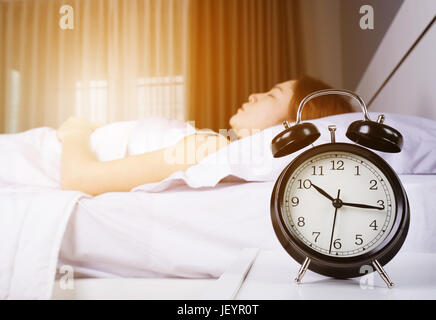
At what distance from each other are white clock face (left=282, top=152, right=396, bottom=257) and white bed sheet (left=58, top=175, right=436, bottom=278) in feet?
0.86

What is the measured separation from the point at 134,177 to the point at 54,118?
204 centimetres

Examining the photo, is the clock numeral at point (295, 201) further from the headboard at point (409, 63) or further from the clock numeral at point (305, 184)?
the headboard at point (409, 63)

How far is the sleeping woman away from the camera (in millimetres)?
879

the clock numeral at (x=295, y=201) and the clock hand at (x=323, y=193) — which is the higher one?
the clock hand at (x=323, y=193)

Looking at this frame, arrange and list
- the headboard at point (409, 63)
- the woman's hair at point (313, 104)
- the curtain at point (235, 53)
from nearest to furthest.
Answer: the headboard at point (409, 63) < the woman's hair at point (313, 104) < the curtain at point (235, 53)

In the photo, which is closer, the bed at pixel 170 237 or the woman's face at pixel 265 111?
the bed at pixel 170 237

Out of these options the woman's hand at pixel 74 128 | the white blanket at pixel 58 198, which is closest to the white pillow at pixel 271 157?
the white blanket at pixel 58 198

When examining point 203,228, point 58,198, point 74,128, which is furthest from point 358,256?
point 74,128

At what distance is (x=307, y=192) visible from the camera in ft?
1.38

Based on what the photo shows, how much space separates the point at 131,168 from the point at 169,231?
9.3 inches

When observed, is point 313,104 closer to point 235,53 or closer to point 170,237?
point 170,237

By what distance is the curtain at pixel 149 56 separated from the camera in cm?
253

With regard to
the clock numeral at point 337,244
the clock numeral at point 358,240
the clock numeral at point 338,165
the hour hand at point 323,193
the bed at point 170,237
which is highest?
the clock numeral at point 338,165

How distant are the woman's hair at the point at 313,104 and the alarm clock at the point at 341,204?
712 millimetres
